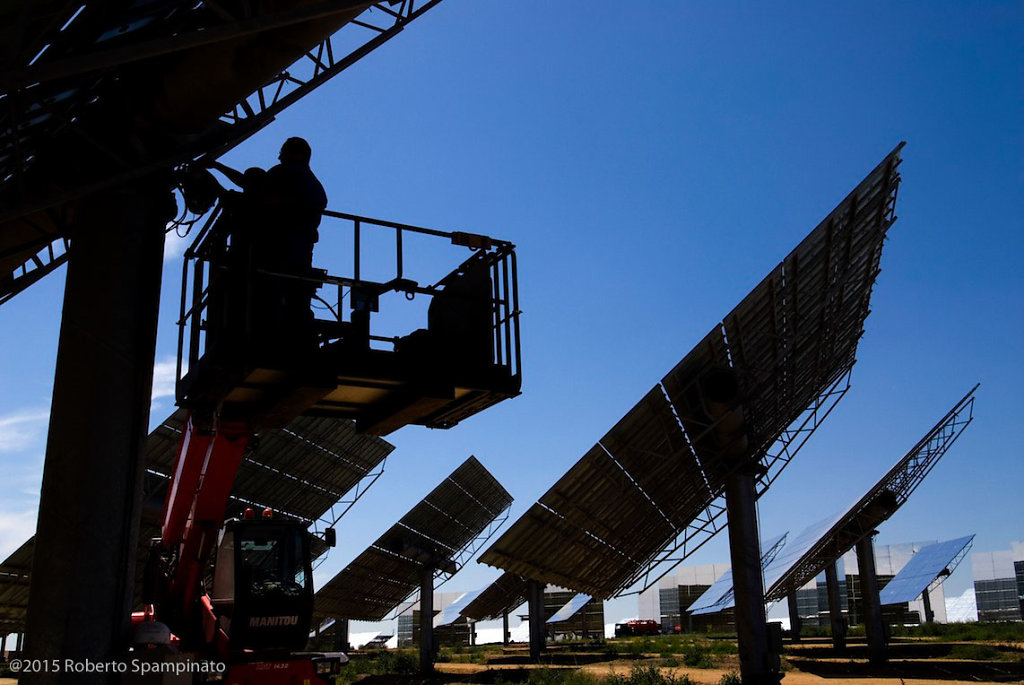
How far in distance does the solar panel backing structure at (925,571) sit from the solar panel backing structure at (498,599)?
18797 mm

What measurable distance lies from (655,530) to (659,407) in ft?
26.3

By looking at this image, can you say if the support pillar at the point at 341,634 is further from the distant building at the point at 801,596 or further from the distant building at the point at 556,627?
the distant building at the point at 801,596

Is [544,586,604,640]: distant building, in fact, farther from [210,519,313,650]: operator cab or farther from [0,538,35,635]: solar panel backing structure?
[210,519,313,650]: operator cab

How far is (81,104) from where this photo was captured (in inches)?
369

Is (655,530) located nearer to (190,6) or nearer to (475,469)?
(475,469)

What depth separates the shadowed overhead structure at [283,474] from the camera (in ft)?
60.7

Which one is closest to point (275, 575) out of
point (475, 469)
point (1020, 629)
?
point (475, 469)

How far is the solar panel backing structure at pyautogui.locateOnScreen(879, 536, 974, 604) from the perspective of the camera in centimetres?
4459

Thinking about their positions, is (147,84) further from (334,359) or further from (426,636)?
(426,636)

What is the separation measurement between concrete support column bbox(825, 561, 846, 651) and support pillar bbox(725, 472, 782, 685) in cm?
1984

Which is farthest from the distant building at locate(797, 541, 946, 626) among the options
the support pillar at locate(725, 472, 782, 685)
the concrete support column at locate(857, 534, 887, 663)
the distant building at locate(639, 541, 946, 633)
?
the support pillar at locate(725, 472, 782, 685)

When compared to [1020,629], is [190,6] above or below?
above

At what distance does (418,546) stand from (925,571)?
31140 millimetres

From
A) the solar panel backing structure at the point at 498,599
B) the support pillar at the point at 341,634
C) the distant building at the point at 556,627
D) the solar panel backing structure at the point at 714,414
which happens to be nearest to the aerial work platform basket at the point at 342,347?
the solar panel backing structure at the point at 714,414
